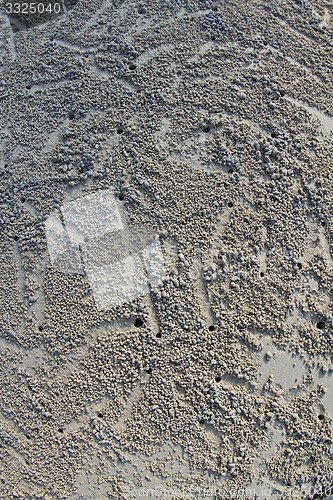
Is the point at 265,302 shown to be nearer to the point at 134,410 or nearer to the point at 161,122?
the point at 134,410

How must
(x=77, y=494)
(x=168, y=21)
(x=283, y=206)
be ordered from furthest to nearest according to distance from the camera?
(x=168, y=21) → (x=283, y=206) → (x=77, y=494)

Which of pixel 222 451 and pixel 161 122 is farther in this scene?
pixel 161 122

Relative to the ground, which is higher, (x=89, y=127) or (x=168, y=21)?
(x=168, y=21)

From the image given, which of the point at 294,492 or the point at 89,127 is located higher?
the point at 89,127

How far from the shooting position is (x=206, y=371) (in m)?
1.24

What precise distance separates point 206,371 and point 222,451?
0.28 meters

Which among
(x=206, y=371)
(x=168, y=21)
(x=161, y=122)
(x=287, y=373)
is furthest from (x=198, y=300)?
(x=168, y=21)

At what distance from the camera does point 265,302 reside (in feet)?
4.23

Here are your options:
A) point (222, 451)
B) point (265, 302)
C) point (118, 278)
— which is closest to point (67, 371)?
point (118, 278)

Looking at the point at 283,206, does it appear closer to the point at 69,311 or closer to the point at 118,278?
the point at 118,278

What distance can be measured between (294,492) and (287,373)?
421 millimetres

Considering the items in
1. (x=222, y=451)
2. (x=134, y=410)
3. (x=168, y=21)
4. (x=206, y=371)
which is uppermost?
(x=168, y=21)

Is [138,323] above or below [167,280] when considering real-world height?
below

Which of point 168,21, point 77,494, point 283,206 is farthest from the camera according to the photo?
point 168,21
